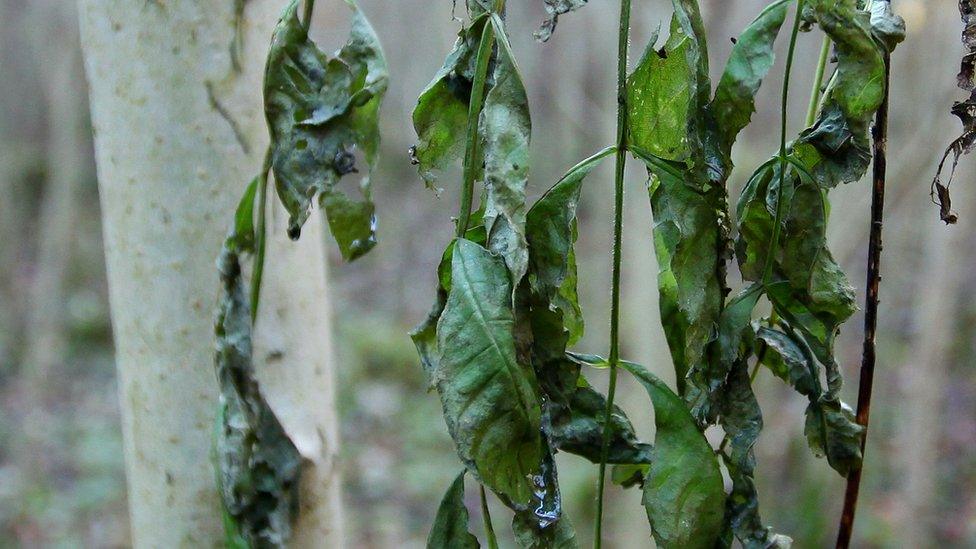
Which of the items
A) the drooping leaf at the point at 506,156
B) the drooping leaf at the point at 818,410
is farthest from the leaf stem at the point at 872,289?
the drooping leaf at the point at 506,156

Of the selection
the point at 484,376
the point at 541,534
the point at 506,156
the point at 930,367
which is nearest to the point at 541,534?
the point at 541,534

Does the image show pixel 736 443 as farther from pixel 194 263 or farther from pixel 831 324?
pixel 194 263

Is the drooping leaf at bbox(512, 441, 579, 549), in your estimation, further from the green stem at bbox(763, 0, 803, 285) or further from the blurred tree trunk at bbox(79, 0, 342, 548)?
the blurred tree trunk at bbox(79, 0, 342, 548)

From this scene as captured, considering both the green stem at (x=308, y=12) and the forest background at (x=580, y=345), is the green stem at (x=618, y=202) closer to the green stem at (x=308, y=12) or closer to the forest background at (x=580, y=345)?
the green stem at (x=308, y=12)

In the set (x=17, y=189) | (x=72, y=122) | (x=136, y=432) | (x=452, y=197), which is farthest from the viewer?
(x=17, y=189)

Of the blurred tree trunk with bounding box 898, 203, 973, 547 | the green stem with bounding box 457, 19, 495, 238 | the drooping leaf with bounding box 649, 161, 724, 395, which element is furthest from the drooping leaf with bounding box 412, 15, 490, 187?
the blurred tree trunk with bounding box 898, 203, 973, 547

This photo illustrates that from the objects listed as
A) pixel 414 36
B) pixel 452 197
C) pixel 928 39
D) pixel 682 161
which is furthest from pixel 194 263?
pixel 414 36

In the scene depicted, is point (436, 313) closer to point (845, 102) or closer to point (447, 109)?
point (447, 109)
